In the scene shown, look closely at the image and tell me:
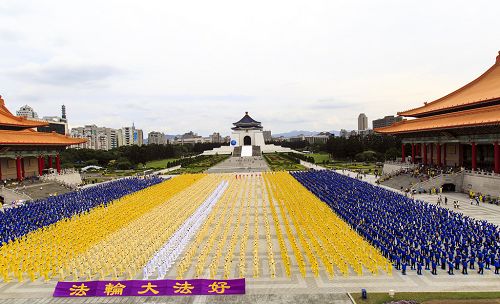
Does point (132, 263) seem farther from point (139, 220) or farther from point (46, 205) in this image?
point (46, 205)

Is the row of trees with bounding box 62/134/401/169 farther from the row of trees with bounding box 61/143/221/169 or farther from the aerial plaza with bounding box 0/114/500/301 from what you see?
the aerial plaza with bounding box 0/114/500/301

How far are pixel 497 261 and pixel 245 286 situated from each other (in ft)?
32.0

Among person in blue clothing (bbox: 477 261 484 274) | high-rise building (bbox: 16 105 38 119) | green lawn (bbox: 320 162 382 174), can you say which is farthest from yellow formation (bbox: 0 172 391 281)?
high-rise building (bbox: 16 105 38 119)

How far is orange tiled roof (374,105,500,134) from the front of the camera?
1137 inches

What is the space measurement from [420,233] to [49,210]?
83.2 feet

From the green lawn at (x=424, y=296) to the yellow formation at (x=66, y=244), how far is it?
11369 millimetres

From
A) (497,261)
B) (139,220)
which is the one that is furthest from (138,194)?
(497,261)

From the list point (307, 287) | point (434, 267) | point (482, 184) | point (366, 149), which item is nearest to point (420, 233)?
point (434, 267)

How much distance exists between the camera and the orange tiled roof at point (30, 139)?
3739 cm

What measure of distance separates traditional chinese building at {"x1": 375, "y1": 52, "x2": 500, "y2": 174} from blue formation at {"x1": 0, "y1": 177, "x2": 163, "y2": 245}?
3175cm

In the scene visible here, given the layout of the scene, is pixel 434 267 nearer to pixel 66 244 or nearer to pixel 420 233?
pixel 420 233

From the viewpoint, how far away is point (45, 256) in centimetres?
1722

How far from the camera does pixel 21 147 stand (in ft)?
131

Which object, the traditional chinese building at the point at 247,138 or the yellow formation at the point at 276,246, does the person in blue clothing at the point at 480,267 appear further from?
the traditional chinese building at the point at 247,138
